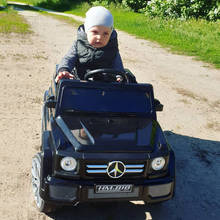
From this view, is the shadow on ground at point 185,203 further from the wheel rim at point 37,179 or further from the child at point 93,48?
the child at point 93,48

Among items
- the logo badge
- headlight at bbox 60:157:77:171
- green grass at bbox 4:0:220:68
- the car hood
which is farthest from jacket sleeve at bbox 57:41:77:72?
green grass at bbox 4:0:220:68

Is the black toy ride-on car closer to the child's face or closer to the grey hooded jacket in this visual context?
the child's face

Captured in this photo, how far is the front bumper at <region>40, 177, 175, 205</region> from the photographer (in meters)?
3.15

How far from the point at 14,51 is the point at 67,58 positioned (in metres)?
7.81

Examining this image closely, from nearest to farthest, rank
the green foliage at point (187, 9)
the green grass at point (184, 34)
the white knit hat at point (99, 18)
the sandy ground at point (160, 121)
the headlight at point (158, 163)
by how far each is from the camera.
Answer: the headlight at point (158, 163) → the sandy ground at point (160, 121) → the white knit hat at point (99, 18) → the green grass at point (184, 34) → the green foliage at point (187, 9)

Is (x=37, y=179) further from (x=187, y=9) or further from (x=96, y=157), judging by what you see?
(x=187, y=9)

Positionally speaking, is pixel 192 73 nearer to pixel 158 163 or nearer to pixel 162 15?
pixel 158 163

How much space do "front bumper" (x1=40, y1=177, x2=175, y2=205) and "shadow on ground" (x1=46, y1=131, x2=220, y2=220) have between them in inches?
20.8

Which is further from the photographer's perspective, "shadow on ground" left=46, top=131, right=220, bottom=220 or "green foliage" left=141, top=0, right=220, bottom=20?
"green foliage" left=141, top=0, right=220, bottom=20

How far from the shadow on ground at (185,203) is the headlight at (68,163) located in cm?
75

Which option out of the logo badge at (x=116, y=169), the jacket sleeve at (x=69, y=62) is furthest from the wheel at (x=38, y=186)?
the jacket sleeve at (x=69, y=62)

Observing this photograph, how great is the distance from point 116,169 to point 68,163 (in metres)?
0.45

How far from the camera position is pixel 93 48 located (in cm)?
452

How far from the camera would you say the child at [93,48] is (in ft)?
13.3
